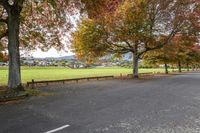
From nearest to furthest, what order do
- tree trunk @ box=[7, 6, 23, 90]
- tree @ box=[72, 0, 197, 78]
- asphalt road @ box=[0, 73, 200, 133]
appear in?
asphalt road @ box=[0, 73, 200, 133]
tree trunk @ box=[7, 6, 23, 90]
tree @ box=[72, 0, 197, 78]

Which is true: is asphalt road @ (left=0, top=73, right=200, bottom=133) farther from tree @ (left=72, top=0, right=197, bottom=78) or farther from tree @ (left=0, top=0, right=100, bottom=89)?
tree @ (left=72, top=0, right=197, bottom=78)

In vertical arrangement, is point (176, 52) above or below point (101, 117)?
above

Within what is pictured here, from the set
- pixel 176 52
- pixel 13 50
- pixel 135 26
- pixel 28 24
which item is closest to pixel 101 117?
pixel 13 50

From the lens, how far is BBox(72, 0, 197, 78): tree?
30875 mm

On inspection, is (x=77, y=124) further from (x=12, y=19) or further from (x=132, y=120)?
(x=12, y=19)

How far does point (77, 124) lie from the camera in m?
8.12

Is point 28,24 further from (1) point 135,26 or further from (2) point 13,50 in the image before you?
(1) point 135,26

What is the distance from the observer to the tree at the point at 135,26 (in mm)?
30875

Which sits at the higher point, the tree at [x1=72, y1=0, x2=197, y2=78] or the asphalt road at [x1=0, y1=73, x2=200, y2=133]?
the tree at [x1=72, y1=0, x2=197, y2=78]

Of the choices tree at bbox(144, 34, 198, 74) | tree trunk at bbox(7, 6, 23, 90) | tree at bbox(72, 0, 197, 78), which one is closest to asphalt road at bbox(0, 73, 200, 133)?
tree trunk at bbox(7, 6, 23, 90)

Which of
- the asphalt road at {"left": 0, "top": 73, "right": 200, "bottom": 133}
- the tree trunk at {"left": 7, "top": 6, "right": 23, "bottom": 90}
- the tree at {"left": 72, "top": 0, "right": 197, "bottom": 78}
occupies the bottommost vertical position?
the asphalt road at {"left": 0, "top": 73, "right": 200, "bottom": 133}

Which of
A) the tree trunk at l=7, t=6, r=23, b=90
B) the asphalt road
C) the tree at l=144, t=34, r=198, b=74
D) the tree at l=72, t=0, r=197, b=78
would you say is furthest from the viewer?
the tree at l=144, t=34, r=198, b=74

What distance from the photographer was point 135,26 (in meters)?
31.5

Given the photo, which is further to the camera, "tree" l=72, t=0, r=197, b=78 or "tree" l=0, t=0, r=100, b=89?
"tree" l=72, t=0, r=197, b=78
